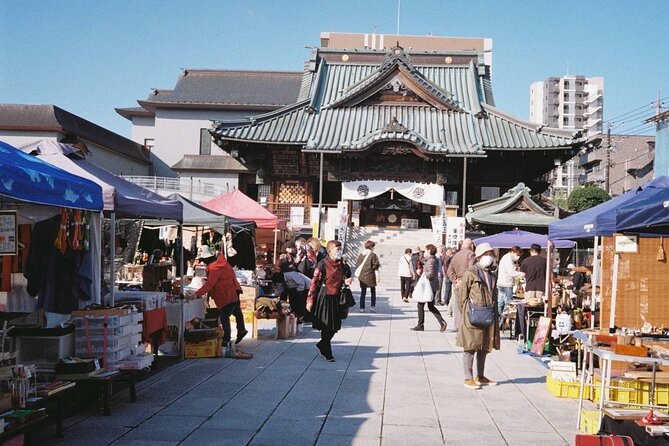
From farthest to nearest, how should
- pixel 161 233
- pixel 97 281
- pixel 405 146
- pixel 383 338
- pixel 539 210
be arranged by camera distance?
pixel 405 146 → pixel 539 210 → pixel 161 233 → pixel 383 338 → pixel 97 281

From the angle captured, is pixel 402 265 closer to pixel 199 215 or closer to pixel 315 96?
pixel 199 215

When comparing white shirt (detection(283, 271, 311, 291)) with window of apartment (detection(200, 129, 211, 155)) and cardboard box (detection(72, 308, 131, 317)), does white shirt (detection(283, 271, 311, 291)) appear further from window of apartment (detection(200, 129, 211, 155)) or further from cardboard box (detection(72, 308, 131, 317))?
window of apartment (detection(200, 129, 211, 155))

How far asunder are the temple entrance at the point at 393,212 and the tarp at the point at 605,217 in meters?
22.7

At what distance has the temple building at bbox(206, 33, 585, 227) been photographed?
29.2 meters

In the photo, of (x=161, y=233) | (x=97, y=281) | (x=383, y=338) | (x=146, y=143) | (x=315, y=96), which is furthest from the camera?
(x=146, y=143)

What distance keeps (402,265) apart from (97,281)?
11964mm

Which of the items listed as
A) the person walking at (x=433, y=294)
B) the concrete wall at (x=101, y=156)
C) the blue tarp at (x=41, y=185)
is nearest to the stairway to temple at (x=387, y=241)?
the person walking at (x=433, y=294)

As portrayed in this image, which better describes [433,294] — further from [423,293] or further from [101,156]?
[101,156]

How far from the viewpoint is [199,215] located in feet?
36.7

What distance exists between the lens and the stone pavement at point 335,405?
19.5ft

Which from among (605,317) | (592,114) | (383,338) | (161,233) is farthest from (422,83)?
(592,114)

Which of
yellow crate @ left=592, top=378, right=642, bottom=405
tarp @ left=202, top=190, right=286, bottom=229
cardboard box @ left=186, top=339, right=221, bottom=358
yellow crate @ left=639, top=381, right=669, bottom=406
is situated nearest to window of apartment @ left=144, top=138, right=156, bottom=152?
tarp @ left=202, top=190, right=286, bottom=229

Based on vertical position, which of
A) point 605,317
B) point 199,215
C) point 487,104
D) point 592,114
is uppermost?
point 592,114

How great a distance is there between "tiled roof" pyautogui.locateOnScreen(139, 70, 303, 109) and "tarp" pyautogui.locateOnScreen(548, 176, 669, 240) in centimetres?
3040
